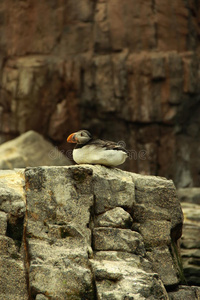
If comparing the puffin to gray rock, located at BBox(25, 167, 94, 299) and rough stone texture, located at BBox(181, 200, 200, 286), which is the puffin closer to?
gray rock, located at BBox(25, 167, 94, 299)

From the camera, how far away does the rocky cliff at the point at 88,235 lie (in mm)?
5816

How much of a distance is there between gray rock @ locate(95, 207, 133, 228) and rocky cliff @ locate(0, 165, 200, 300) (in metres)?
0.01

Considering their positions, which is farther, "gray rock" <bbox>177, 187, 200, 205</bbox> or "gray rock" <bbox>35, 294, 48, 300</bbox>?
"gray rock" <bbox>177, 187, 200, 205</bbox>

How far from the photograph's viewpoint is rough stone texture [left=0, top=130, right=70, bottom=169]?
1314 cm

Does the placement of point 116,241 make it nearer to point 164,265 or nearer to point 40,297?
point 164,265

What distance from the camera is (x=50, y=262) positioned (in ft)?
19.3

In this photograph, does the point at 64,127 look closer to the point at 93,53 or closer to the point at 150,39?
the point at 93,53

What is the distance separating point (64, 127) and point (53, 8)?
339 centimetres

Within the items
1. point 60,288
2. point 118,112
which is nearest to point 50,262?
point 60,288

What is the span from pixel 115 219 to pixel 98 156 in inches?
35.2

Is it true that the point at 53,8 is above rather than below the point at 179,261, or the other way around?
above

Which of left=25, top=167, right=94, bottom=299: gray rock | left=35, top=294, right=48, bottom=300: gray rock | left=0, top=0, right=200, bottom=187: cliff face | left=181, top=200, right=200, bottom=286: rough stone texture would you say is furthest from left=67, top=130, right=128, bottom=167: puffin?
left=0, top=0, right=200, bottom=187: cliff face

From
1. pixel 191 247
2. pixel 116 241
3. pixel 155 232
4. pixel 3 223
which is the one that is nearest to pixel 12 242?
pixel 3 223

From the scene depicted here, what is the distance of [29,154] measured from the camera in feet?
44.8
